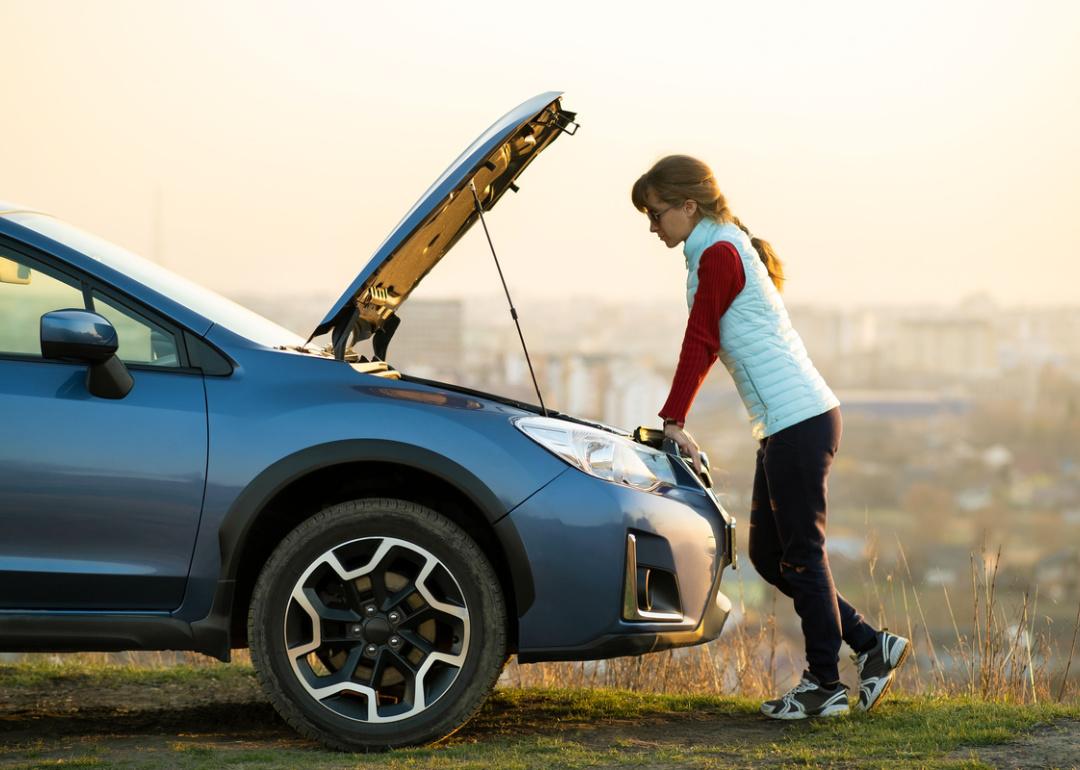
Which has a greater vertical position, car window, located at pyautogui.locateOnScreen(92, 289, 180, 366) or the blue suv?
car window, located at pyautogui.locateOnScreen(92, 289, 180, 366)

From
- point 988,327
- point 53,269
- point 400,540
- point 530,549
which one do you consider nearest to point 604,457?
point 530,549

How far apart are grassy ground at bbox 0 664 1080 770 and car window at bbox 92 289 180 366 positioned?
4.00 feet

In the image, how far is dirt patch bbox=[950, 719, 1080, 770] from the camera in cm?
381

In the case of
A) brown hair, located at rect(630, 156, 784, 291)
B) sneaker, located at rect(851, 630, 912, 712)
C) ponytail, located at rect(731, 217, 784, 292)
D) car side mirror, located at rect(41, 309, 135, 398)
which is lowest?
sneaker, located at rect(851, 630, 912, 712)

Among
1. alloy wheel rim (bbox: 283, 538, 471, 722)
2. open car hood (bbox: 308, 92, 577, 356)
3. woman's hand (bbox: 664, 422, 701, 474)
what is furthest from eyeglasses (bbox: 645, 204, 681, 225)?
alloy wheel rim (bbox: 283, 538, 471, 722)

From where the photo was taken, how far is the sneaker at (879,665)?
4527mm

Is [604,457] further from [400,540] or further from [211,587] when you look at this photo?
[211,587]

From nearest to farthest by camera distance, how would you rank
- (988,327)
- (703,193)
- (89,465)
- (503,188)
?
1. (89,465)
2. (703,193)
3. (503,188)
4. (988,327)

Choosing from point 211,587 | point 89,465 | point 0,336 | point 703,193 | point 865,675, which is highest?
point 703,193

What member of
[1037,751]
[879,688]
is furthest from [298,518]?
[1037,751]

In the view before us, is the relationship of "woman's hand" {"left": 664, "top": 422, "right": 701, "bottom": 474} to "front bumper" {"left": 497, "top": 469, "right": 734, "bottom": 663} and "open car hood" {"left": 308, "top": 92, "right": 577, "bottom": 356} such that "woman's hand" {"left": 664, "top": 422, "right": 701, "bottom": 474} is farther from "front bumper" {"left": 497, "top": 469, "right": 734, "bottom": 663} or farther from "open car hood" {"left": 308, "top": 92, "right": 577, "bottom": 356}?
"open car hood" {"left": 308, "top": 92, "right": 577, "bottom": 356}

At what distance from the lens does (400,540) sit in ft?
12.7

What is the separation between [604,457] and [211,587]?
4.18 feet

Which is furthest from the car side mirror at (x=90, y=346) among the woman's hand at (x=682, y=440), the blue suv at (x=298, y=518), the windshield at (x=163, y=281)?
the woman's hand at (x=682, y=440)
